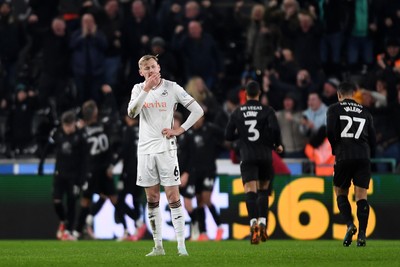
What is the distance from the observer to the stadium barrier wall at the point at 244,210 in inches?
813

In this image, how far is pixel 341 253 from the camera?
1455 centimetres

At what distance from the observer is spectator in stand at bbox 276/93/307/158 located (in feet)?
76.1

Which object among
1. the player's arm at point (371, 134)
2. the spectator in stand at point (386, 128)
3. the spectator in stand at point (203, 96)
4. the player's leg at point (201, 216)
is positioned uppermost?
the spectator in stand at point (203, 96)

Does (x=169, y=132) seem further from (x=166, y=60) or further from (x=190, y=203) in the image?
(x=166, y=60)

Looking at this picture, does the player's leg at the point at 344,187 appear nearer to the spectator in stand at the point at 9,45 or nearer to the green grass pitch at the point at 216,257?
the green grass pitch at the point at 216,257

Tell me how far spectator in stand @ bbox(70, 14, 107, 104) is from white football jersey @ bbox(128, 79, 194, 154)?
445 inches

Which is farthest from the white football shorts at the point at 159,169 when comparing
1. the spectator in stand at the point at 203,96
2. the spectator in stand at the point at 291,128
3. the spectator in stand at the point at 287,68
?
the spectator in stand at the point at 287,68

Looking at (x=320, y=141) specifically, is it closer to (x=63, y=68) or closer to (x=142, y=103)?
(x=63, y=68)

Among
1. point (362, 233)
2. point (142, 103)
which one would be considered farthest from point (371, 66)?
point (142, 103)

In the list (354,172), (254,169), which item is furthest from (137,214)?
(354,172)

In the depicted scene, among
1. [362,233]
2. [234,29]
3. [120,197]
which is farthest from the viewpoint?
[234,29]

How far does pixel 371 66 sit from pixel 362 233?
387 inches

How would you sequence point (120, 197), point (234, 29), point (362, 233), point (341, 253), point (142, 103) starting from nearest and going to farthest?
point (142, 103) < point (341, 253) < point (362, 233) < point (120, 197) < point (234, 29)

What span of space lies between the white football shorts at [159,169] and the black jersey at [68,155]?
305 inches
